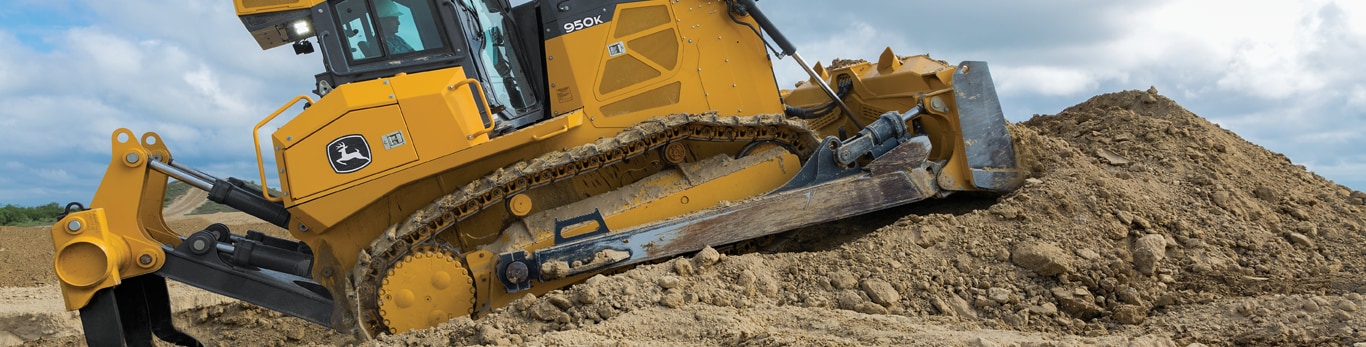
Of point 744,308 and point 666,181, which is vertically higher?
point 666,181

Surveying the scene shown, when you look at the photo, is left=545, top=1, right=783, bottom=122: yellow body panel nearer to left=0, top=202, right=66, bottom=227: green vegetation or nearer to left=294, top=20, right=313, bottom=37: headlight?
left=294, top=20, right=313, bottom=37: headlight

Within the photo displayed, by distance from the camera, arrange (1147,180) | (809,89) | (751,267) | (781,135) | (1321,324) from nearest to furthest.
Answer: (1321,324)
(751,267)
(781,135)
(1147,180)
(809,89)

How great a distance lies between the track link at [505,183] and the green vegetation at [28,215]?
1451 cm

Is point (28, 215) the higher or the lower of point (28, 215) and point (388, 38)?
the higher

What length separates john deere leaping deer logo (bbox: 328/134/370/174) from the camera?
18.0 feet

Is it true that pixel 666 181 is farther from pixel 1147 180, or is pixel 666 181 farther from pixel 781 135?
pixel 1147 180

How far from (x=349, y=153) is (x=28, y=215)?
16.1 meters

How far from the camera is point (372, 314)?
5.68 m

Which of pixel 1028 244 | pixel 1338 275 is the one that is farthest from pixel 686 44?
pixel 1338 275

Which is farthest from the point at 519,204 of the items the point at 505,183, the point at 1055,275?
the point at 1055,275

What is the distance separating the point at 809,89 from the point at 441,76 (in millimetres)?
3364

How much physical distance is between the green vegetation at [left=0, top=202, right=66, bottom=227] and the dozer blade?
54.5ft

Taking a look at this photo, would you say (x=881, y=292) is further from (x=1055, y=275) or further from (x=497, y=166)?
(x=497, y=166)

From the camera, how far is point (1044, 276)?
18.5ft
